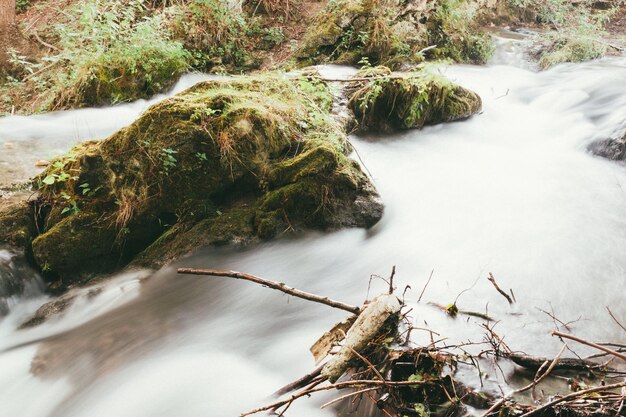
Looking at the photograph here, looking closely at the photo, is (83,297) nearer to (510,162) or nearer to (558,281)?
(558,281)

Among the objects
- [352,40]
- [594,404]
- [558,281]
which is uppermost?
[352,40]

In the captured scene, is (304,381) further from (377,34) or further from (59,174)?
(377,34)

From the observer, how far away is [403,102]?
5984 millimetres

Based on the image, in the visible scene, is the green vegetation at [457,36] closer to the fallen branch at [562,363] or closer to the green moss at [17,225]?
the fallen branch at [562,363]

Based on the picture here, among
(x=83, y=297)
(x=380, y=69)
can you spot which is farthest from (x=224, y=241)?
(x=380, y=69)

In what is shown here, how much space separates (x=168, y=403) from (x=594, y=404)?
2.47m

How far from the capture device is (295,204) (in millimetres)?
4113

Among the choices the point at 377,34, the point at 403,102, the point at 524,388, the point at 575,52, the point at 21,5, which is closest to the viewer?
the point at 524,388

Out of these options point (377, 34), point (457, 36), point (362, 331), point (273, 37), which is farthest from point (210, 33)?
point (362, 331)

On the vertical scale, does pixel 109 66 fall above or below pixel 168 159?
above

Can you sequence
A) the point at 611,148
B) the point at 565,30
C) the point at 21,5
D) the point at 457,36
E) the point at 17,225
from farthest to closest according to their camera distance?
1. the point at 565,30
2. the point at 21,5
3. the point at 457,36
4. the point at 611,148
5. the point at 17,225

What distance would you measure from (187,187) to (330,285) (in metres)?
1.65

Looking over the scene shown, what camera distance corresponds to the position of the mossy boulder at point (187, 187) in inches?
150

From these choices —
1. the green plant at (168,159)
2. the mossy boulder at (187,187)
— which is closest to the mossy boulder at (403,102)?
the mossy boulder at (187,187)
